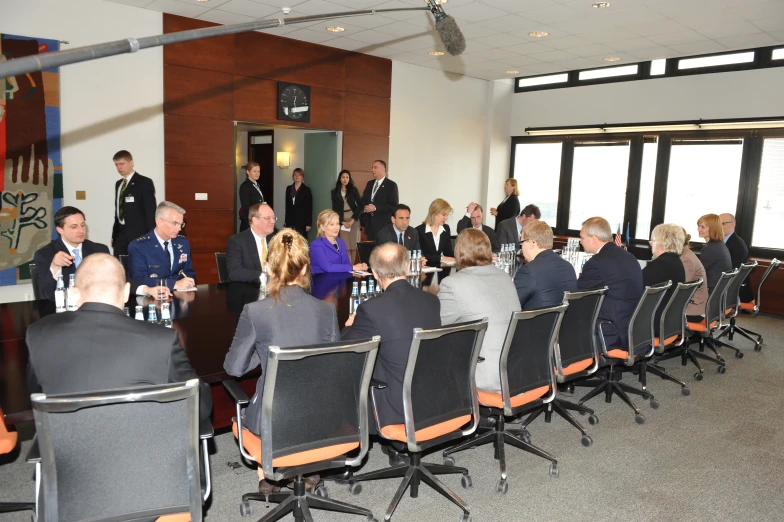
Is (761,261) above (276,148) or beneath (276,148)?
beneath

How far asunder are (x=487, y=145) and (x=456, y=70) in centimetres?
164

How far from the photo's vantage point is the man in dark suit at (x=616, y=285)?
13.7 ft

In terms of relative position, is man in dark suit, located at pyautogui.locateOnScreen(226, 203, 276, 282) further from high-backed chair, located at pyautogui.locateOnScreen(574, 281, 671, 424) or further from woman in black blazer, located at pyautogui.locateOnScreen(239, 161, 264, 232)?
woman in black blazer, located at pyautogui.locateOnScreen(239, 161, 264, 232)

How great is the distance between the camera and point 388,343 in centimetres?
271

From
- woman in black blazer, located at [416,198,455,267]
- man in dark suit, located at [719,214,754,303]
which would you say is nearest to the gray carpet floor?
woman in black blazer, located at [416,198,455,267]

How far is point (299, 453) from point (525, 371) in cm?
140

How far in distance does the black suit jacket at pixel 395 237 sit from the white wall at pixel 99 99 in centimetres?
307

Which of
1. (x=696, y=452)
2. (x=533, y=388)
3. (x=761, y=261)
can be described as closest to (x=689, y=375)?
(x=696, y=452)

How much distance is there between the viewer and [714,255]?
5781mm

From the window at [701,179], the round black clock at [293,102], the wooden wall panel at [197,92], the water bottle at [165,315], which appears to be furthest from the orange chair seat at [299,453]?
the window at [701,179]

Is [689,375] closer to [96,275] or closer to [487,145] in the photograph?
[96,275]

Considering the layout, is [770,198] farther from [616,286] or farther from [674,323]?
[616,286]

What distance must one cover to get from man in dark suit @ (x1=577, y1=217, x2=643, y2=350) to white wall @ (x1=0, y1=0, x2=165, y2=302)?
5.36 metres

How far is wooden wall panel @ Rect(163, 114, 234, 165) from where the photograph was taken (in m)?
7.23
